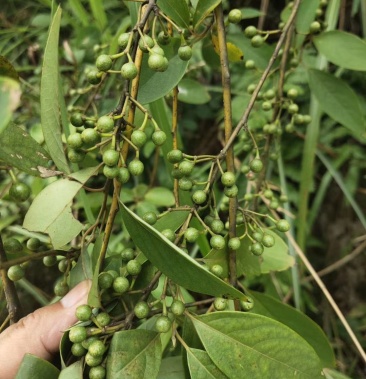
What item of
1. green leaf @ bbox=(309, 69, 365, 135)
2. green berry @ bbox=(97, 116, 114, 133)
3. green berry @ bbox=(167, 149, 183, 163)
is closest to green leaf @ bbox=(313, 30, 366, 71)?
green leaf @ bbox=(309, 69, 365, 135)

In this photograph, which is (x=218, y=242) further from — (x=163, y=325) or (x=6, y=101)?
(x=6, y=101)

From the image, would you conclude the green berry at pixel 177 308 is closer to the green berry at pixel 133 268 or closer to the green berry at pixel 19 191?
the green berry at pixel 133 268

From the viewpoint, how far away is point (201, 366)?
0.59 meters

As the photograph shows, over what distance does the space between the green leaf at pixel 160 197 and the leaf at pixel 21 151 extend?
73 centimetres

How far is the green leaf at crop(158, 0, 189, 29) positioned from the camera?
66 centimetres

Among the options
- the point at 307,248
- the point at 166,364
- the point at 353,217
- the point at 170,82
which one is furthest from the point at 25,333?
the point at 353,217

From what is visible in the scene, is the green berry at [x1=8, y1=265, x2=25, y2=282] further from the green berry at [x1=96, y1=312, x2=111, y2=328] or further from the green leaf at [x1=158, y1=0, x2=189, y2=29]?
the green leaf at [x1=158, y1=0, x2=189, y2=29]

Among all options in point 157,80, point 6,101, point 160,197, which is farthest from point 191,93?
point 6,101

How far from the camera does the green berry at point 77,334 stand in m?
0.54

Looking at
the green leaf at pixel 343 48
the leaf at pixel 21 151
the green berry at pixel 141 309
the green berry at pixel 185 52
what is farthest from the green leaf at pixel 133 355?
the green leaf at pixel 343 48

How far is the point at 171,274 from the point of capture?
519 millimetres

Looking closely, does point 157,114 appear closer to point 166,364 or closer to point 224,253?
point 224,253

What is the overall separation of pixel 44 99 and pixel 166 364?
1.37ft

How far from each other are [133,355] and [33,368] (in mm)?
119
